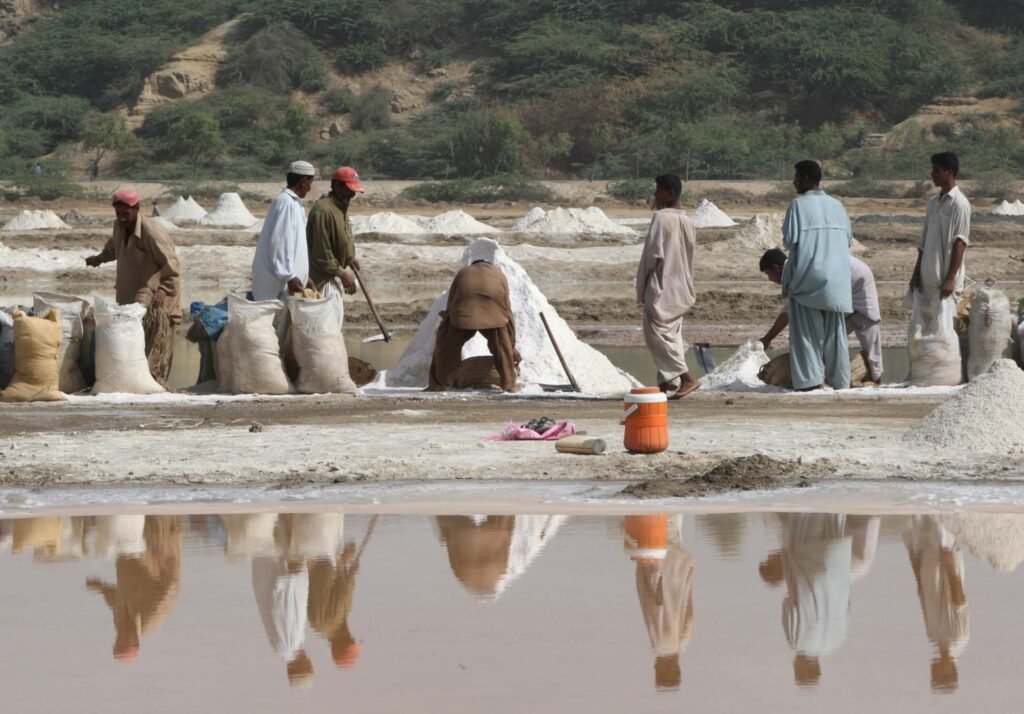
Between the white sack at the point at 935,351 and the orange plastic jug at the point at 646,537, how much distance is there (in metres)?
4.49

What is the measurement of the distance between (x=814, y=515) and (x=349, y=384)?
4.38 metres

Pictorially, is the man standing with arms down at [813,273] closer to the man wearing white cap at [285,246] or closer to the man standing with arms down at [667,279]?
the man standing with arms down at [667,279]

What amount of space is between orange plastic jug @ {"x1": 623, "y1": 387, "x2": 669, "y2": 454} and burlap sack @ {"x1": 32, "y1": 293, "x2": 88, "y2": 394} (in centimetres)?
379

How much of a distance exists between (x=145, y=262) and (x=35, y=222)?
2350 centimetres

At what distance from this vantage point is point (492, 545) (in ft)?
20.6

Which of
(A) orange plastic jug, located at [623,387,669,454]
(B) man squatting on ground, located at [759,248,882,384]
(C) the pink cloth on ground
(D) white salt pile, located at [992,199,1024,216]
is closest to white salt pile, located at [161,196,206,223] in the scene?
(D) white salt pile, located at [992,199,1024,216]

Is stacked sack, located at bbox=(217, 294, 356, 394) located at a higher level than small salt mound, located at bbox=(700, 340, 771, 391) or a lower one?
higher

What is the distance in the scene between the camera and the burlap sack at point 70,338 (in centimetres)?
1052

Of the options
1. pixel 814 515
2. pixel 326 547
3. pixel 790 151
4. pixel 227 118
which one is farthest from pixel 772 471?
pixel 227 118

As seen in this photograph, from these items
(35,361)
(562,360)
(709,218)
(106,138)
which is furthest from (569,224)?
(106,138)

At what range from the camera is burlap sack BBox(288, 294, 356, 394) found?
10320mm

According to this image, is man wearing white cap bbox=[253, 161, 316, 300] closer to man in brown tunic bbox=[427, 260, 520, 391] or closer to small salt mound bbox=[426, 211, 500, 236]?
man in brown tunic bbox=[427, 260, 520, 391]

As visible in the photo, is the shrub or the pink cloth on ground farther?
the shrub

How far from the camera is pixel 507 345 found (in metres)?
10.7
